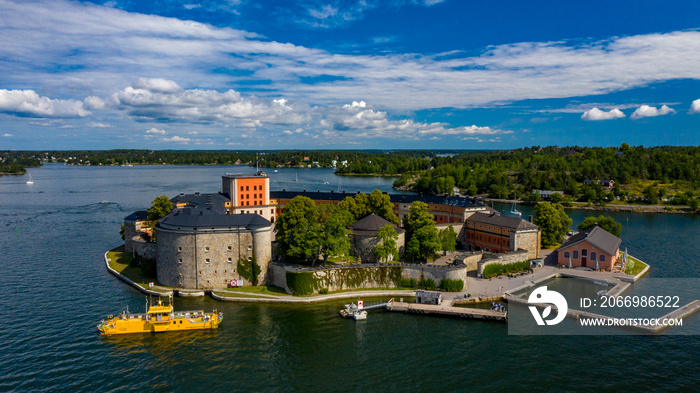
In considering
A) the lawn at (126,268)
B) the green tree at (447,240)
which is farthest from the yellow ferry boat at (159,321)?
the green tree at (447,240)

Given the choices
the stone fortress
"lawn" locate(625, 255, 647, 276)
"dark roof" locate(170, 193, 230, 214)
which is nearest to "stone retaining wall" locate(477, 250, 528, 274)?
the stone fortress

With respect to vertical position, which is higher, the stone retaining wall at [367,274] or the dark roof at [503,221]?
the dark roof at [503,221]

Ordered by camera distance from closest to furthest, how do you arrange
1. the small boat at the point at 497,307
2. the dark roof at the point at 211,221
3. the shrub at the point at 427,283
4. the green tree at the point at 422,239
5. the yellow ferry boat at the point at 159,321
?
the yellow ferry boat at the point at 159,321, the small boat at the point at 497,307, the dark roof at the point at 211,221, the shrub at the point at 427,283, the green tree at the point at 422,239

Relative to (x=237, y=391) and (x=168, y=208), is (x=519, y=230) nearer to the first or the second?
(x=237, y=391)

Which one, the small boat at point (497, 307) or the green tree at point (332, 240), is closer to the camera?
the small boat at point (497, 307)

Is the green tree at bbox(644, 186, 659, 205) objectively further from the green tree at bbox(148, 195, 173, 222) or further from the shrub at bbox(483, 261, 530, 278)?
the green tree at bbox(148, 195, 173, 222)

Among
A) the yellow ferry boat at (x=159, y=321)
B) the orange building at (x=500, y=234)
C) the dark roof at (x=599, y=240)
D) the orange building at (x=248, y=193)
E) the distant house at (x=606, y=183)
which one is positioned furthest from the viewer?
the distant house at (x=606, y=183)

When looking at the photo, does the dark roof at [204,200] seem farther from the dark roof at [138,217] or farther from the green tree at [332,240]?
the green tree at [332,240]

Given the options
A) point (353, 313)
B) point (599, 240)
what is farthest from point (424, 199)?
point (353, 313)
